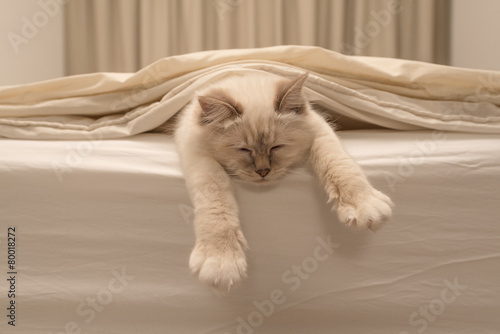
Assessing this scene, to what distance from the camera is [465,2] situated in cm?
308

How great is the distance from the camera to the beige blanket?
4.53 feet

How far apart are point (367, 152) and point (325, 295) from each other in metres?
0.39

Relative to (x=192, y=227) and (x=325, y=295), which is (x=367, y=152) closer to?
(x=325, y=295)

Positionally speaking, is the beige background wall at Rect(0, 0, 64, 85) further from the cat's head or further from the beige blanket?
the cat's head

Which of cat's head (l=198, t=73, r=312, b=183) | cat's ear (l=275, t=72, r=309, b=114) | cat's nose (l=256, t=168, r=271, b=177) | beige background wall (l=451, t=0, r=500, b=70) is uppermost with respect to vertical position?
beige background wall (l=451, t=0, r=500, b=70)

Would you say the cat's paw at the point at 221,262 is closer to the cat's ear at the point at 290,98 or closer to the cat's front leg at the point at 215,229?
the cat's front leg at the point at 215,229

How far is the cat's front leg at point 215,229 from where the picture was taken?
917mm

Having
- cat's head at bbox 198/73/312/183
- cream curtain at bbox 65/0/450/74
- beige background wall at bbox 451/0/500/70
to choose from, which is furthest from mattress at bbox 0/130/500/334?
cream curtain at bbox 65/0/450/74

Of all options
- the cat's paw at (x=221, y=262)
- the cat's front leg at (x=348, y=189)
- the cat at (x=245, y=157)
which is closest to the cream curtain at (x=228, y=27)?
the cat at (x=245, y=157)

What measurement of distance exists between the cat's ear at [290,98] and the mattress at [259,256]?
22 centimetres

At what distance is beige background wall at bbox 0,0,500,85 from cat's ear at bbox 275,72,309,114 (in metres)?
1.75

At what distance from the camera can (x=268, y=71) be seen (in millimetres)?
1438

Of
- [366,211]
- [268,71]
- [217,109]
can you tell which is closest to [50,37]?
[268,71]

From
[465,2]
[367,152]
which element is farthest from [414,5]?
[367,152]
